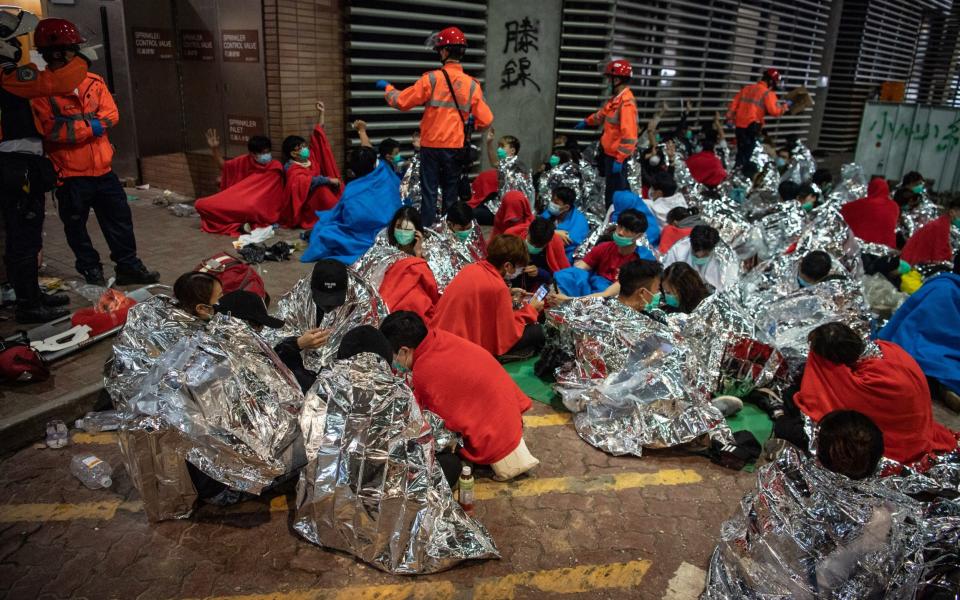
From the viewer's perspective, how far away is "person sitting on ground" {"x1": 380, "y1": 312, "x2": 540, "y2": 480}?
3.32 metres

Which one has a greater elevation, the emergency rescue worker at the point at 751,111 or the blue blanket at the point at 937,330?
the emergency rescue worker at the point at 751,111

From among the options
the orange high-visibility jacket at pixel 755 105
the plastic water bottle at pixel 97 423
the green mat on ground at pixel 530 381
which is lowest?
the green mat on ground at pixel 530 381

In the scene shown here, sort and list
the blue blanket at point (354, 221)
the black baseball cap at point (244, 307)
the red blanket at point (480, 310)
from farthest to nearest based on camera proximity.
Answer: the blue blanket at point (354, 221) → the red blanket at point (480, 310) → the black baseball cap at point (244, 307)

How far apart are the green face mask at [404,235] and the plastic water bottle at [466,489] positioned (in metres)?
2.46

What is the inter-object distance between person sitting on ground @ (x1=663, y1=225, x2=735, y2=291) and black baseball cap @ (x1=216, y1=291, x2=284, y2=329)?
3603mm

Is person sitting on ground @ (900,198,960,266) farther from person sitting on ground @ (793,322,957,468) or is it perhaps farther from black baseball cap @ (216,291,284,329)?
black baseball cap @ (216,291,284,329)

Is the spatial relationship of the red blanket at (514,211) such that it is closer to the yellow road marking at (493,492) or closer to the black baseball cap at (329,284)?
the black baseball cap at (329,284)

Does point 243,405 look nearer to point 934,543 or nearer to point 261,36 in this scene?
point 934,543

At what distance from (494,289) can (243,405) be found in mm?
2031

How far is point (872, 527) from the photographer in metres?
2.36

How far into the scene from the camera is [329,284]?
3.87 meters

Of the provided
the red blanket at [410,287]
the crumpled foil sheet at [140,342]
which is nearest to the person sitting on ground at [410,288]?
the red blanket at [410,287]

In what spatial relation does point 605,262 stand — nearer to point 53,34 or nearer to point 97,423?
point 97,423

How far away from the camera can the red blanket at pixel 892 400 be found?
11.7 ft
